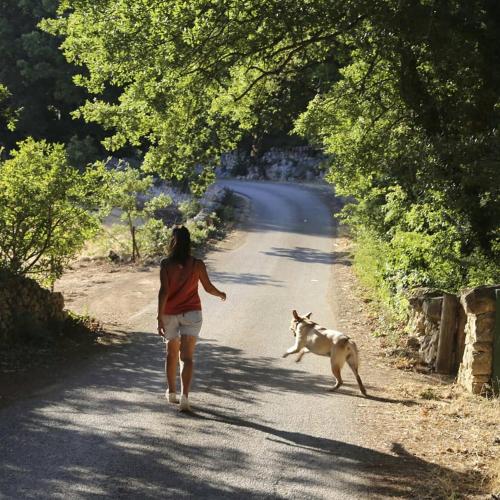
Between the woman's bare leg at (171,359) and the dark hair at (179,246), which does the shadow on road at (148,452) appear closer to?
the woman's bare leg at (171,359)

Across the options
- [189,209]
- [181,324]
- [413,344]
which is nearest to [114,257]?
[189,209]

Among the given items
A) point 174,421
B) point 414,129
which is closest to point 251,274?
point 414,129

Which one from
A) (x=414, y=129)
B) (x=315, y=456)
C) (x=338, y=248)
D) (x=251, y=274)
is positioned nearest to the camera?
(x=315, y=456)

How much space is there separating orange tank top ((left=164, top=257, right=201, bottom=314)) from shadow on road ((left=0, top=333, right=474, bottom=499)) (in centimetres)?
115

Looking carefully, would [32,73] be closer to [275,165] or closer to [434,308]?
Answer: [275,165]

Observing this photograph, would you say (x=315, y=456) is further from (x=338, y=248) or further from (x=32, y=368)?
(x=338, y=248)

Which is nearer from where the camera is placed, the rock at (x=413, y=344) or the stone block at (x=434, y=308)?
the stone block at (x=434, y=308)

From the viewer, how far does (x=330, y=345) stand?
8.84m

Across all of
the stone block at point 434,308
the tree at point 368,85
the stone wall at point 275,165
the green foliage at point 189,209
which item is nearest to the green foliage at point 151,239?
the green foliage at point 189,209

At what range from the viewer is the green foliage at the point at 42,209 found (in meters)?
11.1

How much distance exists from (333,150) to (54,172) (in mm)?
8187

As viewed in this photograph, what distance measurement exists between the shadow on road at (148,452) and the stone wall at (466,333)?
2.09 meters

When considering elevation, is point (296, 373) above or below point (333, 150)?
below

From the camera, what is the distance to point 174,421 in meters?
6.97
